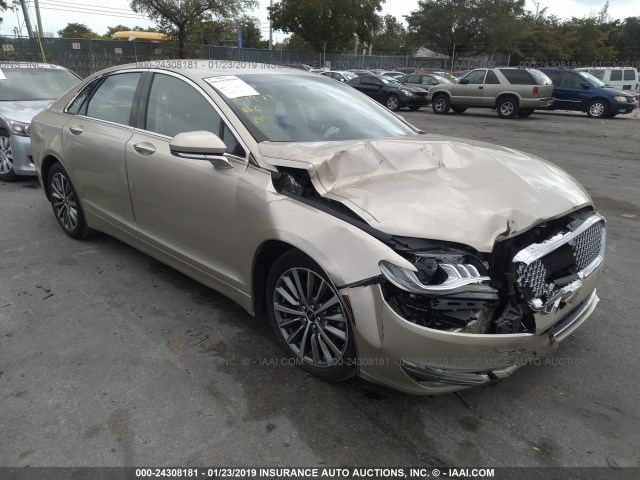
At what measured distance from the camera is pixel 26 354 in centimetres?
293

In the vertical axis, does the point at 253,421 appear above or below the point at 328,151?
below

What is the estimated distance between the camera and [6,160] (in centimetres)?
677

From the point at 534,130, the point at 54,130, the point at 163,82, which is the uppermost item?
the point at 163,82

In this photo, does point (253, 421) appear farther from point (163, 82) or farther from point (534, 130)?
point (534, 130)

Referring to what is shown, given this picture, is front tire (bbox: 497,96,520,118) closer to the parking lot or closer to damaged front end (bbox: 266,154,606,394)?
the parking lot

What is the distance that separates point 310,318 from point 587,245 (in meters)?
1.60

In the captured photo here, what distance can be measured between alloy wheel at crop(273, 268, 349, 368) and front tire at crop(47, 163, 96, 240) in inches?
107

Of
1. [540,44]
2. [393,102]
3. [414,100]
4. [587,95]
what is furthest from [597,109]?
[540,44]

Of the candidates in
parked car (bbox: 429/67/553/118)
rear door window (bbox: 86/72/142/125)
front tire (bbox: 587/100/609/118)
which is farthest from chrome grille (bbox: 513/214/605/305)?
front tire (bbox: 587/100/609/118)

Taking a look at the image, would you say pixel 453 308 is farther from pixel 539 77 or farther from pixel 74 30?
pixel 74 30

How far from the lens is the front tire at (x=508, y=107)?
16906 millimetres

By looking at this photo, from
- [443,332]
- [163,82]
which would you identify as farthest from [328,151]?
[163,82]

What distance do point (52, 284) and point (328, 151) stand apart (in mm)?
2597

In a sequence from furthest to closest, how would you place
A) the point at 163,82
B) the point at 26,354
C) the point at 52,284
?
the point at 52,284 → the point at 163,82 → the point at 26,354
